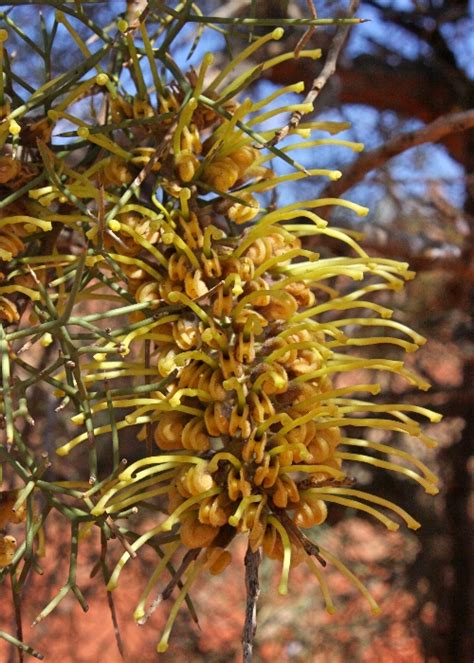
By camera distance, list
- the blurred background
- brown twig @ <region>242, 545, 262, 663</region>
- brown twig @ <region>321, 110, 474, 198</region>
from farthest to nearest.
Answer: the blurred background, brown twig @ <region>321, 110, 474, 198</region>, brown twig @ <region>242, 545, 262, 663</region>

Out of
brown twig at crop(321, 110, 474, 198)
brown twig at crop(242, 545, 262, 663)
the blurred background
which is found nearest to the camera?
brown twig at crop(242, 545, 262, 663)

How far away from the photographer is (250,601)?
346 mm

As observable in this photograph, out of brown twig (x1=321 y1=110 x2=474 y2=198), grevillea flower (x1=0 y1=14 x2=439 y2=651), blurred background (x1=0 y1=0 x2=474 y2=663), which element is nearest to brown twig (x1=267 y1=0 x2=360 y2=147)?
grevillea flower (x1=0 y1=14 x2=439 y2=651)

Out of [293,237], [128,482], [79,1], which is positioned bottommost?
[128,482]

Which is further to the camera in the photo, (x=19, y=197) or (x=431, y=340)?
(x=431, y=340)

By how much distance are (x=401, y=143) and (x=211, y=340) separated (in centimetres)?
33

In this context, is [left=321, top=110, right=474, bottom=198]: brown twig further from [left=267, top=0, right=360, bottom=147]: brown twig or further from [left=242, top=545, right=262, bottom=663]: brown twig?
[left=242, top=545, right=262, bottom=663]: brown twig

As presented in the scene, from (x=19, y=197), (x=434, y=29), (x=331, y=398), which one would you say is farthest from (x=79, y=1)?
(x=434, y=29)

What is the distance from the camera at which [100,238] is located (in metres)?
0.36

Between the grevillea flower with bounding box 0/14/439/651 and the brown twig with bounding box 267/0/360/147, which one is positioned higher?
the brown twig with bounding box 267/0/360/147

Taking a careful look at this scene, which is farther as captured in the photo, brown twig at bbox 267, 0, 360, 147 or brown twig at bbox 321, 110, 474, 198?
brown twig at bbox 321, 110, 474, 198

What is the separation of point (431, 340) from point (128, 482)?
1.09 m

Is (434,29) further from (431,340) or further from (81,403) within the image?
(81,403)

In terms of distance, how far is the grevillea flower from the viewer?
1.21ft
